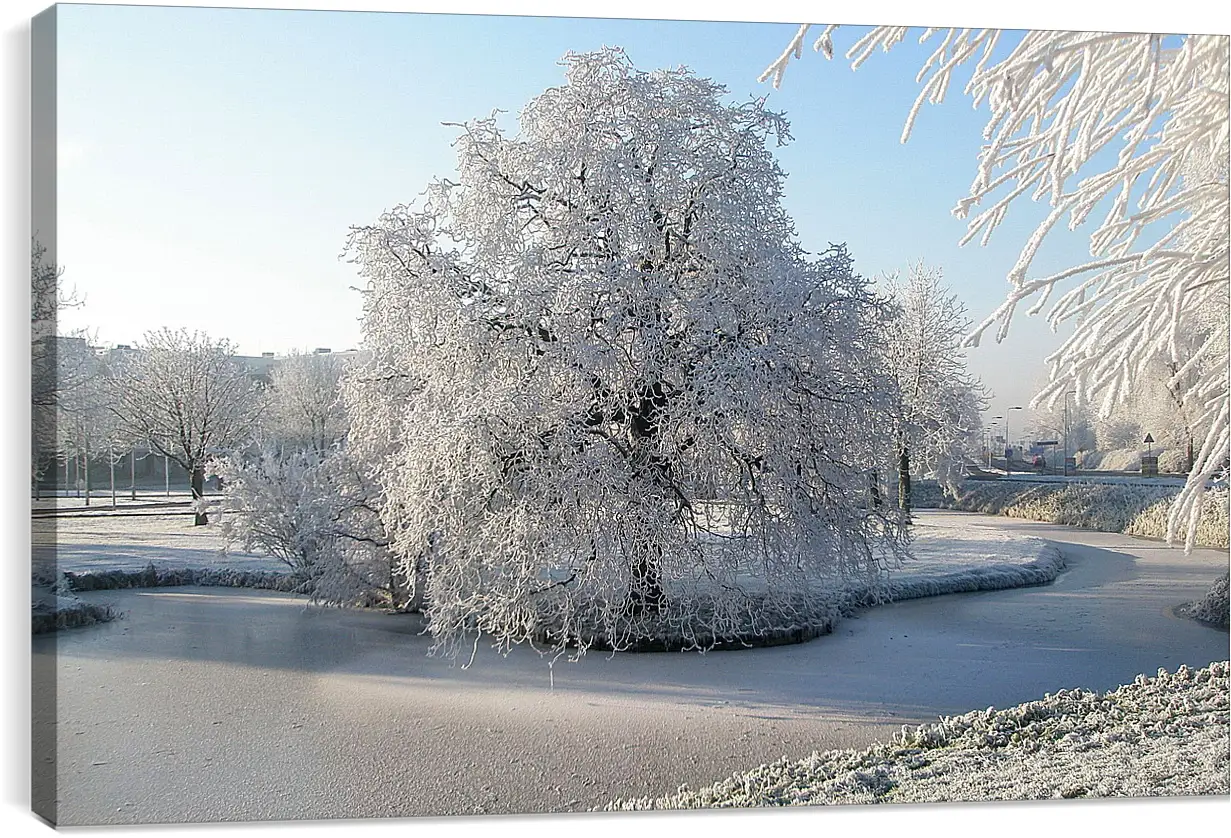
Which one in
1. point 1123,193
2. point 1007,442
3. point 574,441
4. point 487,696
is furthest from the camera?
point 1007,442

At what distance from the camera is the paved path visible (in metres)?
3.72

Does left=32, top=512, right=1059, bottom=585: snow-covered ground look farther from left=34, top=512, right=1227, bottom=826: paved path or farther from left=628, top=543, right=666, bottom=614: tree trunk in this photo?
left=628, top=543, right=666, bottom=614: tree trunk

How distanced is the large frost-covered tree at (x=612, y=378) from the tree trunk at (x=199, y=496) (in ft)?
2.22

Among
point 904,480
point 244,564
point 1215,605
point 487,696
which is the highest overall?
point 904,480

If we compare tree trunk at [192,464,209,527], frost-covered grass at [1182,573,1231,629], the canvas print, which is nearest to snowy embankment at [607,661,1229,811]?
the canvas print

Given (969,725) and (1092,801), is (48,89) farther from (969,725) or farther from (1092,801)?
(1092,801)

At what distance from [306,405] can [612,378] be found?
1.33m

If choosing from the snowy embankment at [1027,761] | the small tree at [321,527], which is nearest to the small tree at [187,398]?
the small tree at [321,527]

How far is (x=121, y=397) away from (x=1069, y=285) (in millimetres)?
3885

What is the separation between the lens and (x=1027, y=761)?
403 centimetres

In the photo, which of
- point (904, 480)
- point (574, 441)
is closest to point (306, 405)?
point (574, 441)

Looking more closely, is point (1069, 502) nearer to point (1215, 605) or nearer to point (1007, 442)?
point (1007, 442)

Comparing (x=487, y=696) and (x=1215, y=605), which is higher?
(x=1215, y=605)

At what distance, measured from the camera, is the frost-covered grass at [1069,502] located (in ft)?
15.3
